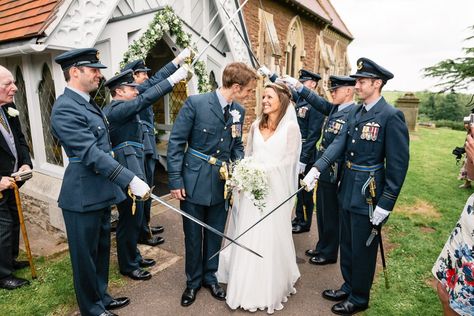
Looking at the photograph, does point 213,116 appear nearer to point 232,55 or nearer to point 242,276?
point 242,276

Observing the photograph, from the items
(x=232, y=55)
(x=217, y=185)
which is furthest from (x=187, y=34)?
(x=217, y=185)

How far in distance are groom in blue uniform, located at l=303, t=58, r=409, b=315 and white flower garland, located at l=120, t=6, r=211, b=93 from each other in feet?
12.0

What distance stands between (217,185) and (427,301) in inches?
112

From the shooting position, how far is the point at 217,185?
11.4ft

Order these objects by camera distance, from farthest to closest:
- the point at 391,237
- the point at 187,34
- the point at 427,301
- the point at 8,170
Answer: the point at 187,34
the point at 391,237
the point at 8,170
the point at 427,301

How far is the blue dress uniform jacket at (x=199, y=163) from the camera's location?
10.9ft

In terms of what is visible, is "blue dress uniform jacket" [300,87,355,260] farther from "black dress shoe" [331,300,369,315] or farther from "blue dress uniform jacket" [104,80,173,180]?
"blue dress uniform jacket" [104,80,173,180]

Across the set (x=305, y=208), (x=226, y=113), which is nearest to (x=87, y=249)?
(x=226, y=113)

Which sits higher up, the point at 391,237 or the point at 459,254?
the point at 459,254

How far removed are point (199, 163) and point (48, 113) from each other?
3.59 metres

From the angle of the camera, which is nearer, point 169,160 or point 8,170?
point 169,160

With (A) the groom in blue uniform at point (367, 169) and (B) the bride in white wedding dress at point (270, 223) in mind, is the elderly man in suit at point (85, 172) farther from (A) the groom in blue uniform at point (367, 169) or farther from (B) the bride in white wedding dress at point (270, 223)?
(A) the groom in blue uniform at point (367, 169)

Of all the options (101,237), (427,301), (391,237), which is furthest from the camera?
(391,237)

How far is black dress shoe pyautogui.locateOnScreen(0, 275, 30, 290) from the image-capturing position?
3818mm
